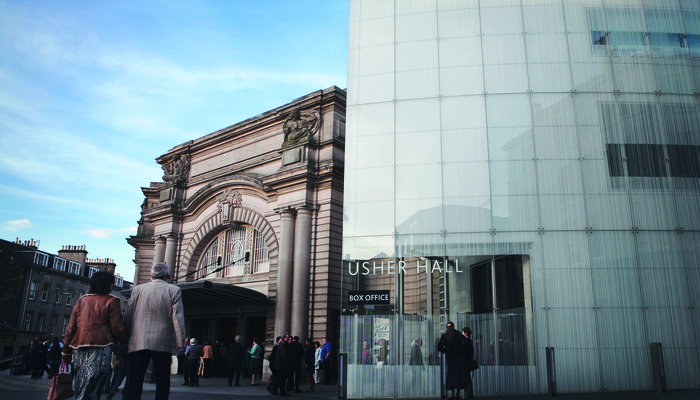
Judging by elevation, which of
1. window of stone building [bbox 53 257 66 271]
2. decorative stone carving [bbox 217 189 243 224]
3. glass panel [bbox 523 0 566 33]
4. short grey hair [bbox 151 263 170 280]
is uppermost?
glass panel [bbox 523 0 566 33]

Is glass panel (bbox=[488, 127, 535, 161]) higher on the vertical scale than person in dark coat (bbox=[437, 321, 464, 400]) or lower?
higher

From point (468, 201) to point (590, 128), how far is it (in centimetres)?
401

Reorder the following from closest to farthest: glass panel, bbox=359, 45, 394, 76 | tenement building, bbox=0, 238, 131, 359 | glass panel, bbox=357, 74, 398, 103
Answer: glass panel, bbox=357, 74, 398, 103 → glass panel, bbox=359, 45, 394, 76 → tenement building, bbox=0, 238, 131, 359

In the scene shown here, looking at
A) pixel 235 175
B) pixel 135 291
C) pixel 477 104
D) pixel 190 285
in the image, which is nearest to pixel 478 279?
pixel 477 104

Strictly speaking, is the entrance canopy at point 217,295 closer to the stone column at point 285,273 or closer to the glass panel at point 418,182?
the stone column at point 285,273

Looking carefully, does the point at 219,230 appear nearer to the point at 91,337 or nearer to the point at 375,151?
the point at 375,151

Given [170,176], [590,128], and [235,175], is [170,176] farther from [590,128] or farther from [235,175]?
[590,128]

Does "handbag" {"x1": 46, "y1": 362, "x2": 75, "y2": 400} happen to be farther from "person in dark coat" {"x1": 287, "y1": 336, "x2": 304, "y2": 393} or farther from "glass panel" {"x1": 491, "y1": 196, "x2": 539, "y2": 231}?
"glass panel" {"x1": 491, "y1": 196, "x2": 539, "y2": 231}

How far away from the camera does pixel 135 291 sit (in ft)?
20.2

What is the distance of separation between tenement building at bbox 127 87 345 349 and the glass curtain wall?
823 cm

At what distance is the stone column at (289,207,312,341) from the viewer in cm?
2331

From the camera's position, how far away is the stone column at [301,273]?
23.3m

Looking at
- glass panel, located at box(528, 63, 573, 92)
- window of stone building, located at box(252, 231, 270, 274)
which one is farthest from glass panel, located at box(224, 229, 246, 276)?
glass panel, located at box(528, 63, 573, 92)

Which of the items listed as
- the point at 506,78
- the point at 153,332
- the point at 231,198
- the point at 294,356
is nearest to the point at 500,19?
the point at 506,78
